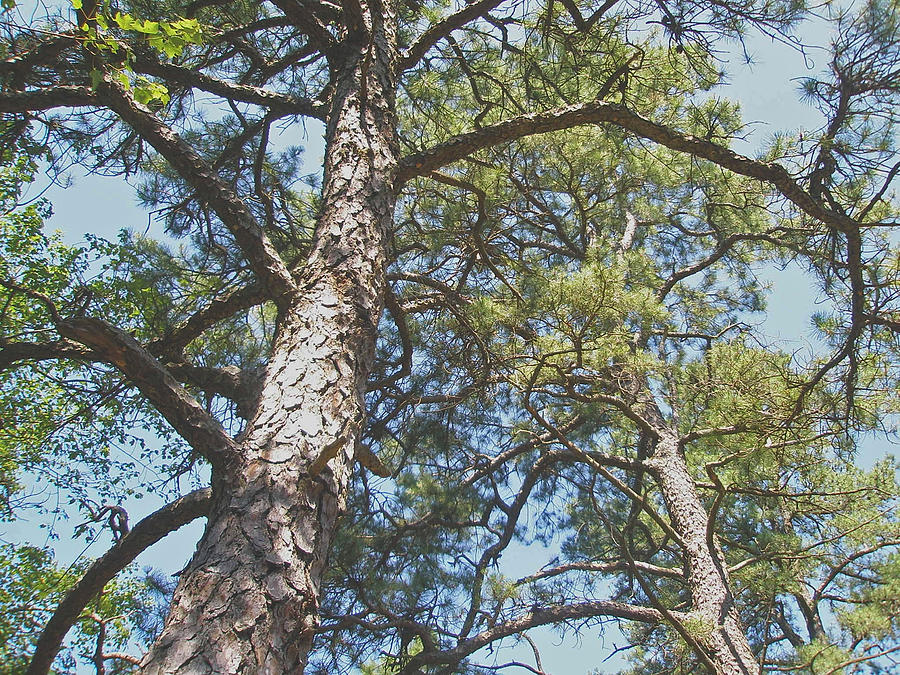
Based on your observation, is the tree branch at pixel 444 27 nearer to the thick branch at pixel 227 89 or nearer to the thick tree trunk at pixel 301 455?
the thick branch at pixel 227 89

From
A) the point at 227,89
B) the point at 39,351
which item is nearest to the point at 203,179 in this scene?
the point at 39,351

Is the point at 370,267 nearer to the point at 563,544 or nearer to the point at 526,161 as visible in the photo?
the point at 526,161

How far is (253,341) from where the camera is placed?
4711 mm

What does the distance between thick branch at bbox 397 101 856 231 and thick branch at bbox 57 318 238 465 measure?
1318mm

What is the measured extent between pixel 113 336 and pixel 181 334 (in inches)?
50.9

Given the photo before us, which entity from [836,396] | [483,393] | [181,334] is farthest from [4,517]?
[836,396]

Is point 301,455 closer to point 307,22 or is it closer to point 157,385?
point 157,385

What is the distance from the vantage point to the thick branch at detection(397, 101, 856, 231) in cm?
261

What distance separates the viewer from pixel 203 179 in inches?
88.9

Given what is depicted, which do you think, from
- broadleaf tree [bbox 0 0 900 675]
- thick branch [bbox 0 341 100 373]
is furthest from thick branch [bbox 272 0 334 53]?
thick branch [bbox 0 341 100 373]

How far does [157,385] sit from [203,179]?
0.93m

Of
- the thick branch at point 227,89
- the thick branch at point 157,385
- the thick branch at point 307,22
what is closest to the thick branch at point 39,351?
the thick branch at point 157,385

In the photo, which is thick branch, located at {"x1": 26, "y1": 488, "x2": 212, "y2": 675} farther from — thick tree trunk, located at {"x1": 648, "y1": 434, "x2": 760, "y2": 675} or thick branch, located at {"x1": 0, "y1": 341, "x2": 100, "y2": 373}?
thick tree trunk, located at {"x1": 648, "y1": 434, "x2": 760, "y2": 675}

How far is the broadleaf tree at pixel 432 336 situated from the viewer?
177 cm
